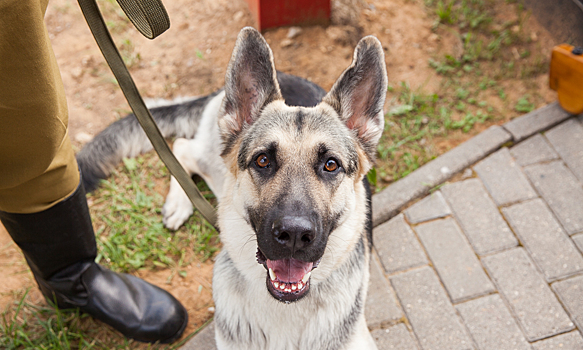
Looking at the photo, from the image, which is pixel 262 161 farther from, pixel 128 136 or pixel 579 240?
pixel 579 240

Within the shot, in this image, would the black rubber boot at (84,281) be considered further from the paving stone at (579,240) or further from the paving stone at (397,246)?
the paving stone at (579,240)

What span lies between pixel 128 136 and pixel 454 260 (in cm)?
281

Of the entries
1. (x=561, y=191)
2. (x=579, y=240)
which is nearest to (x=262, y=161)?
(x=579, y=240)

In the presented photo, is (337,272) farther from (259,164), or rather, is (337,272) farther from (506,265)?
(506,265)

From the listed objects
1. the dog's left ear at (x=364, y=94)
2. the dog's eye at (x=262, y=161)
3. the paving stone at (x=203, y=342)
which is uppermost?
the dog's left ear at (x=364, y=94)

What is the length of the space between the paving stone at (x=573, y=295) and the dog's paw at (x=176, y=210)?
283cm

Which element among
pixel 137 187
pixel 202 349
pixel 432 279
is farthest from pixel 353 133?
pixel 137 187

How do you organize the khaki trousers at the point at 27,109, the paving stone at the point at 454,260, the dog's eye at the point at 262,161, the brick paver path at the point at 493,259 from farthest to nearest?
the paving stone at the point at 454,260 < the brick paver path at the point at 493,259 < the dog's eye at the point at 262,161 < the khaki trousers at the point at 27,109

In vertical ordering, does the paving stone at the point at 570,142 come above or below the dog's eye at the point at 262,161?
below

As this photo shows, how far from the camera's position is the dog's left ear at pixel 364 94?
2141 mm

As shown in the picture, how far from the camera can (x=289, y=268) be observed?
2.09m

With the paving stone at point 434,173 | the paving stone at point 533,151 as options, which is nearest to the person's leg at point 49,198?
the paving stone at point 434,173

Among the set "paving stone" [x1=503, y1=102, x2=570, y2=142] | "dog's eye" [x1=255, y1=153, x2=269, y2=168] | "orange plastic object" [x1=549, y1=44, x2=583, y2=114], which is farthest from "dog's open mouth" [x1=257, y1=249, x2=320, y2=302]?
"orange plastic object" [x1=549, y1=44, x2=583, y2=114]

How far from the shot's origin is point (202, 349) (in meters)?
2.88
